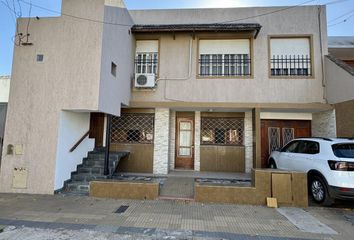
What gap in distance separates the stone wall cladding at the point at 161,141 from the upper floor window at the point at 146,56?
182 centimetres

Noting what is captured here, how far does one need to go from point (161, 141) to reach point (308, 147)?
5208 millimetres

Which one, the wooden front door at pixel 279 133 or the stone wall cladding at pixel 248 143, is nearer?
the stone wall cladding at pixel 248 143

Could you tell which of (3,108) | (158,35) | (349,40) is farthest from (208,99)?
(349,40)

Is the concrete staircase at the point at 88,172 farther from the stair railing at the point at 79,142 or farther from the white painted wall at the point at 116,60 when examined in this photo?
the white painted wall at the point at 116,60

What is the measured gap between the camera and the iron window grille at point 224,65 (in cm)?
888

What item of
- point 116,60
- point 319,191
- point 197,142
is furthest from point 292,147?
point 116,60

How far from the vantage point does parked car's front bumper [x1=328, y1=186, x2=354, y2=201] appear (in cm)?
506

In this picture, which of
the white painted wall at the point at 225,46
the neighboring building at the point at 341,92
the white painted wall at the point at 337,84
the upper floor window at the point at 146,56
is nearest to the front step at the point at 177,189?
the upper floor window at the point at 146,56

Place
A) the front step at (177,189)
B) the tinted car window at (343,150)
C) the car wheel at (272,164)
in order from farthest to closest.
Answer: the car wheel at (272,164) < the front step at (177,189) < the tinted car window at (343,150)

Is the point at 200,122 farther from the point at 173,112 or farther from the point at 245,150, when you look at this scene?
the point at 245,150

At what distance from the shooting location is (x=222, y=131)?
9.71 meters

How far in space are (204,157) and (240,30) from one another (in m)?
5.40

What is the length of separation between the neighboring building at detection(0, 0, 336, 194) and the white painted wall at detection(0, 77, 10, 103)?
5.14 ft

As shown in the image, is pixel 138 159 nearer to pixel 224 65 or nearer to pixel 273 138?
pixel 224 65
